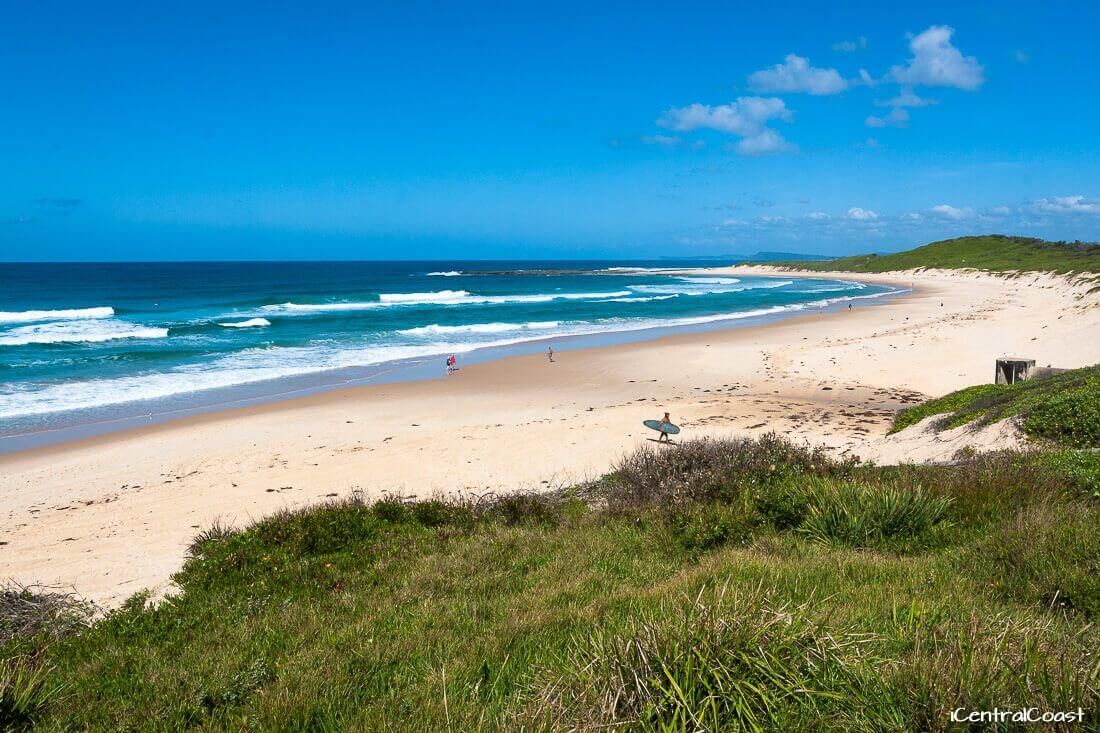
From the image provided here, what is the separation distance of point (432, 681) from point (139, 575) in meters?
5.41

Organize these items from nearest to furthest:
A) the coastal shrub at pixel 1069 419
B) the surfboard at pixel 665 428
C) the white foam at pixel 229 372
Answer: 1. the coastal shrub at pixel 1069 419
2. the surfboard at pixel 665 428
3. the white foam at pixel 229 372

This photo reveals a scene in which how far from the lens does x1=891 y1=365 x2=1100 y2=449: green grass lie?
343 inches

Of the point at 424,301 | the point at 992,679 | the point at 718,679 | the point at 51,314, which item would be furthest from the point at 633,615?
the point at 424,301

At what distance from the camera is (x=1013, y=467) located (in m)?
6.85

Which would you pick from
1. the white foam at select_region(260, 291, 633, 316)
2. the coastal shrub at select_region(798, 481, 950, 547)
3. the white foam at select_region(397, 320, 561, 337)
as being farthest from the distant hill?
the coastal shrub at select_region(798, 481, 950, 547)

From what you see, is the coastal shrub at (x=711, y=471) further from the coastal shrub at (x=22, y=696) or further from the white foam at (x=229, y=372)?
the white foam at (x=229, y=372)

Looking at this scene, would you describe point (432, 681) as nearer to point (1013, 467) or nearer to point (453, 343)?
point (1013, 467)

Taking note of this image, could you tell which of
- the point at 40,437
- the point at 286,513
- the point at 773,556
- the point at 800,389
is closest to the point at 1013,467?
the point at 773,556

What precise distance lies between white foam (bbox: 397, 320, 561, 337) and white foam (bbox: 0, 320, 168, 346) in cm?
1327

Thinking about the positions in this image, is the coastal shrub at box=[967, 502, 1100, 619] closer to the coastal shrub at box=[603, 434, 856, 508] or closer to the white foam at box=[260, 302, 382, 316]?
the coastal shrub at box=[603, 434, 856, 508]

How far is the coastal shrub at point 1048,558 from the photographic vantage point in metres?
4.12

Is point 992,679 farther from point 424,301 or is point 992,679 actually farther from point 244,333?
point 424,301

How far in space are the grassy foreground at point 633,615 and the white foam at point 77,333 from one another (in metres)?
33.1

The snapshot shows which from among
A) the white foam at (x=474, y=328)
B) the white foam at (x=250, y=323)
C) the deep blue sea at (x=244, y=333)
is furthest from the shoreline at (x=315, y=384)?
the white foam at (x=250, y=323)
